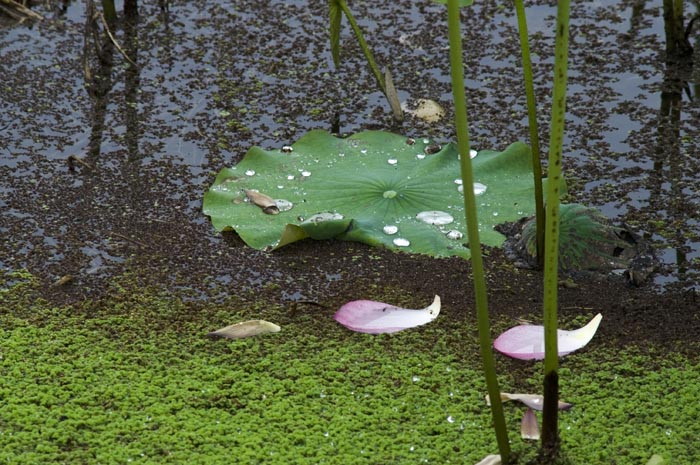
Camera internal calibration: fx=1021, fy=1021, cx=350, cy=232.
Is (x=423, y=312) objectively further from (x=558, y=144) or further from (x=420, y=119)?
(x=420, y=119)

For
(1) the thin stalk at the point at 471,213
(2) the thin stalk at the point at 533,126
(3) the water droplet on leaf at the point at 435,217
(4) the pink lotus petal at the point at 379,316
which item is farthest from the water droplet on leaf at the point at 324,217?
(1) the thin stalk at the point at 471,213

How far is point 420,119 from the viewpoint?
2719mm

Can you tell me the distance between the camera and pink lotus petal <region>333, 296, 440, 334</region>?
6.22 ft

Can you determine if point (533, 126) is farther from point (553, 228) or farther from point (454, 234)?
point (553, 228)

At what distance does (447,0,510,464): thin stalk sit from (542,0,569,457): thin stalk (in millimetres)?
69

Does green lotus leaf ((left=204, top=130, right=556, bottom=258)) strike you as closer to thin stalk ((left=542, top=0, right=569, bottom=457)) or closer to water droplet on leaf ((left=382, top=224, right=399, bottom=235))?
water droplet on leaf ((left=382, top=224, right=399, bottom=235))

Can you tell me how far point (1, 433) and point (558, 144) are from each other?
3.16 ft

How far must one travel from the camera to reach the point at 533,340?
6.07ft

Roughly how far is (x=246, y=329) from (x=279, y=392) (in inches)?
8.3

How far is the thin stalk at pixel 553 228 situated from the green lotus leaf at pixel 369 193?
2.45 ft

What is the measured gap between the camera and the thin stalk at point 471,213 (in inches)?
50.4

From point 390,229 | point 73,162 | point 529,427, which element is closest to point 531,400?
point 529,427

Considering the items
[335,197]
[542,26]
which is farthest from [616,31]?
[335,197]

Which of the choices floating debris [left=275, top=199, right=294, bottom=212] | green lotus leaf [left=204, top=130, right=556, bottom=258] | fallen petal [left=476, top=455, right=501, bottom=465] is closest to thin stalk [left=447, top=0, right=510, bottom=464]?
fallen petal [left=476, top=455, right=501, bottom=465]
